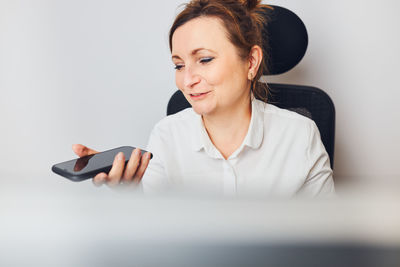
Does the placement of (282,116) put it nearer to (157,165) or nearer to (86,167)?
(157,165)

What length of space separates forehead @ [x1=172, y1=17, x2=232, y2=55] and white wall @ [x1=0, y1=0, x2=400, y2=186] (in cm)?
68

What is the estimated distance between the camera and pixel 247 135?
1.22 metres

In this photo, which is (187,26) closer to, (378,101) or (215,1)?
(215,1)

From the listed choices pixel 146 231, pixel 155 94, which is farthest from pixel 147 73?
pixel 146 231

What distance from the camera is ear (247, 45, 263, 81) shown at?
1.20 m

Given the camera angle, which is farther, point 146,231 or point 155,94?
point 155,94

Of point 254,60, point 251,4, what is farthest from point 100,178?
point 251,4

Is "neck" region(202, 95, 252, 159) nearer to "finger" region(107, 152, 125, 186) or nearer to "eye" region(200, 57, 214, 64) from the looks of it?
"eye" region(200, 57, 214, 64)

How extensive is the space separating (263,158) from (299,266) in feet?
3.48

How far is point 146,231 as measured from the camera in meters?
0.21

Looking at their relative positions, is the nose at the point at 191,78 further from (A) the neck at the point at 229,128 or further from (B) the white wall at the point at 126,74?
(B) the white wall at the point at 126,74

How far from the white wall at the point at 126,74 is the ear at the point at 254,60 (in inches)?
24.0

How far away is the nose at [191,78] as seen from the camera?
1.07m

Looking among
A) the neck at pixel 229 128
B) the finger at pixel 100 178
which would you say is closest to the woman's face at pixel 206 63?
the neck at pixel 229 128
